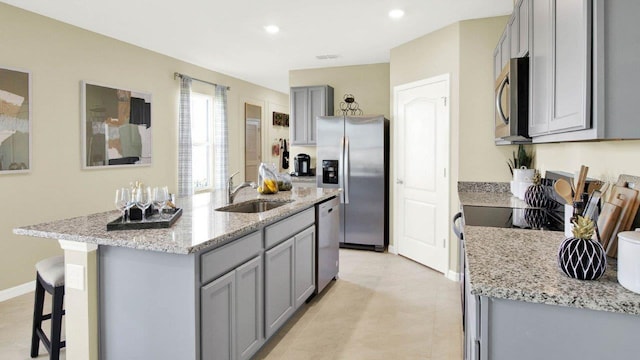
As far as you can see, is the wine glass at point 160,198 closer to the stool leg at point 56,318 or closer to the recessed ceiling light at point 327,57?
the stool leg at point 56,318

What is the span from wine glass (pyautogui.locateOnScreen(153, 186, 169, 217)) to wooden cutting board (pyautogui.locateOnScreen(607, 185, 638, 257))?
6.80 feet

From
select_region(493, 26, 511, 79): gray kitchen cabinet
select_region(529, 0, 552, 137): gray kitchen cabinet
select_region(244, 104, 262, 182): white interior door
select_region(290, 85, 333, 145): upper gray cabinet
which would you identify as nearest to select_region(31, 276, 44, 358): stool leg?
select_region(529, 0, 552, 137): gray kitchen cabinet

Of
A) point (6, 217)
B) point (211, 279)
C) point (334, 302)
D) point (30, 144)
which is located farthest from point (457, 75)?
point (6, 217)

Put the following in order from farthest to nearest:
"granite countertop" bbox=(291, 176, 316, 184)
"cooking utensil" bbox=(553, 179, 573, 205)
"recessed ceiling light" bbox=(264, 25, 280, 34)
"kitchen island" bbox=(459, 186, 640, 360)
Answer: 1. "granite countertop" bbox=(291, 176, 316, 184)
2. "recessed ceiling light" bbox=(264, 25, 280, 34)
3. "cooking utensil" bbox=(553, 179, 573, 205)
4. "kitchen island" bbox=(459, 186, 640, 360)

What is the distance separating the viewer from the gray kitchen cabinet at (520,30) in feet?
6.42

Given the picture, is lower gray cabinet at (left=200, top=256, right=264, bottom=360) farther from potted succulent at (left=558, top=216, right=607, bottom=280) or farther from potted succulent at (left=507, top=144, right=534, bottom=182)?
potted succulent at (left=507, top=144, right=534, bottom=182)

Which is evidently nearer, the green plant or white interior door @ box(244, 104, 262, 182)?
the green plant

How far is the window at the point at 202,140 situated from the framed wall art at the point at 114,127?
3.59 feet

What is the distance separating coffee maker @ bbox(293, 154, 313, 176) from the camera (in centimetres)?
595

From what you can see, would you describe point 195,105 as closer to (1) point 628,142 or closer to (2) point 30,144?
(2) point 30,144

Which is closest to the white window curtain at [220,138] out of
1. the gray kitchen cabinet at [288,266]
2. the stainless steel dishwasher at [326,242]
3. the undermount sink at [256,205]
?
the stainless steel dishwasher at [326,242]

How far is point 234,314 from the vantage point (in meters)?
2.09

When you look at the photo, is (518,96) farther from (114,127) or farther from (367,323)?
(114,127)

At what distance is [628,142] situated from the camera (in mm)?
1513
